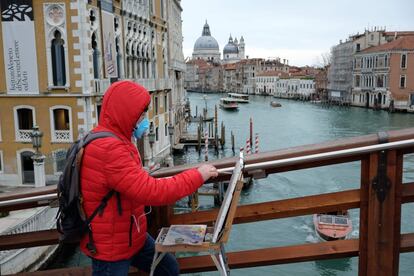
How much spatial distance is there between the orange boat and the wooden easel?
8.94 metres

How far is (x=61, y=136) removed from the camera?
1226 cm

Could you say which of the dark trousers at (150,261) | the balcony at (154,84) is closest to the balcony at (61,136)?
the balcony at (154,84)

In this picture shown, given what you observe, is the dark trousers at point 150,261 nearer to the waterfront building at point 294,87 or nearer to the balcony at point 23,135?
the balcony at point 23,135

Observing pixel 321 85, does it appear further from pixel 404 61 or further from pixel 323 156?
pixel 323 156

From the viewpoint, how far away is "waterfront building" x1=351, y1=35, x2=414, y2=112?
48312 mm

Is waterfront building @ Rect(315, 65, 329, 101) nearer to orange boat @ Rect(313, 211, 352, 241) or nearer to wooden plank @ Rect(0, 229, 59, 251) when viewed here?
orange boat @ Rect(313, 211, 352, 241)

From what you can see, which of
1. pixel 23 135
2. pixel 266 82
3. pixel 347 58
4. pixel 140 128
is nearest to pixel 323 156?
pixel 140 128

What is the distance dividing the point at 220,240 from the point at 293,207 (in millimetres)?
324

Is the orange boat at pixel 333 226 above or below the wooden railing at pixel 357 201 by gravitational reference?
below

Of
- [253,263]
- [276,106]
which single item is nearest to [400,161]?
[253,263]

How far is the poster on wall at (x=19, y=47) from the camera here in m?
11.4

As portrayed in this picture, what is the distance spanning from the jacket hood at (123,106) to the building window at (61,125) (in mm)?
11017

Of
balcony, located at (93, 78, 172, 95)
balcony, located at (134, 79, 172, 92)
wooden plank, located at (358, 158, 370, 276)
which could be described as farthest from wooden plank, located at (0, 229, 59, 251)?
balcony, located at (134, 79, 172, 92)

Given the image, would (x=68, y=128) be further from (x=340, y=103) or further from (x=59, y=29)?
(x=340, y=103)
